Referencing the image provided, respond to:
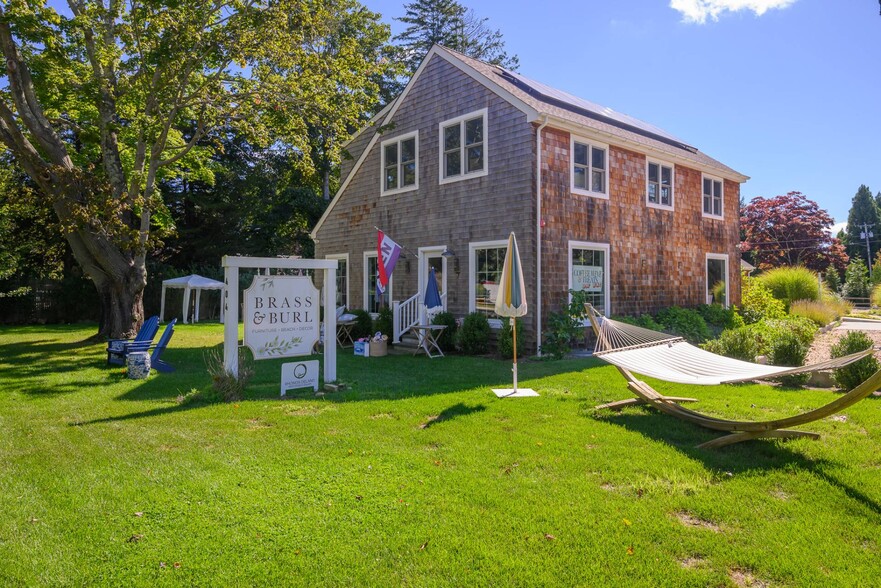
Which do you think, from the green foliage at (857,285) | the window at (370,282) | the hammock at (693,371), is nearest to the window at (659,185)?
the window at (370,282)

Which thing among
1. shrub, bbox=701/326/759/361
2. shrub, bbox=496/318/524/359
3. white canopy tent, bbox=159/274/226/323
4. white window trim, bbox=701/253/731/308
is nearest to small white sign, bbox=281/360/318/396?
shrub, bbox=496/318/524/359

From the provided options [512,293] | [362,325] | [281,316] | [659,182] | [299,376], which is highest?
[659,182]

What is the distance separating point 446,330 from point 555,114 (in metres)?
5.17

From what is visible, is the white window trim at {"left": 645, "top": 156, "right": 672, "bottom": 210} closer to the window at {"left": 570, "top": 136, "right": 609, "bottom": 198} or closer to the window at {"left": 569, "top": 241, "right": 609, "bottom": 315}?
the window at {"left": 570, "top": 136, "right": 609, "bottom": 198}

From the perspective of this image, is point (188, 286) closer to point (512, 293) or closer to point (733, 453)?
point (512, 293)

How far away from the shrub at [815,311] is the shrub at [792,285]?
707 mm

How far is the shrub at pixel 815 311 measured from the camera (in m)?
Answer: 14.0

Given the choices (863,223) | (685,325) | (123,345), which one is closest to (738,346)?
(685,325)

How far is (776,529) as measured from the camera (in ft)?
9.89

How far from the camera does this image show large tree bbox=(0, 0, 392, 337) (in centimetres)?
1080

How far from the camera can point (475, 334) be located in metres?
10.9

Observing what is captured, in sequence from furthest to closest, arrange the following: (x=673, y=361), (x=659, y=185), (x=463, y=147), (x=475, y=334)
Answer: (x=659, y=185), (x=463, y=147), (x=475, y=334), (x=673, y=361)

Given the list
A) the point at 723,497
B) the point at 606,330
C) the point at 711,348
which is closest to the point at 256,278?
the point at 606,330

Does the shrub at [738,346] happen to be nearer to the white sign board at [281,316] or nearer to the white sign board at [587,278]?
the white sign board at [587,278]
